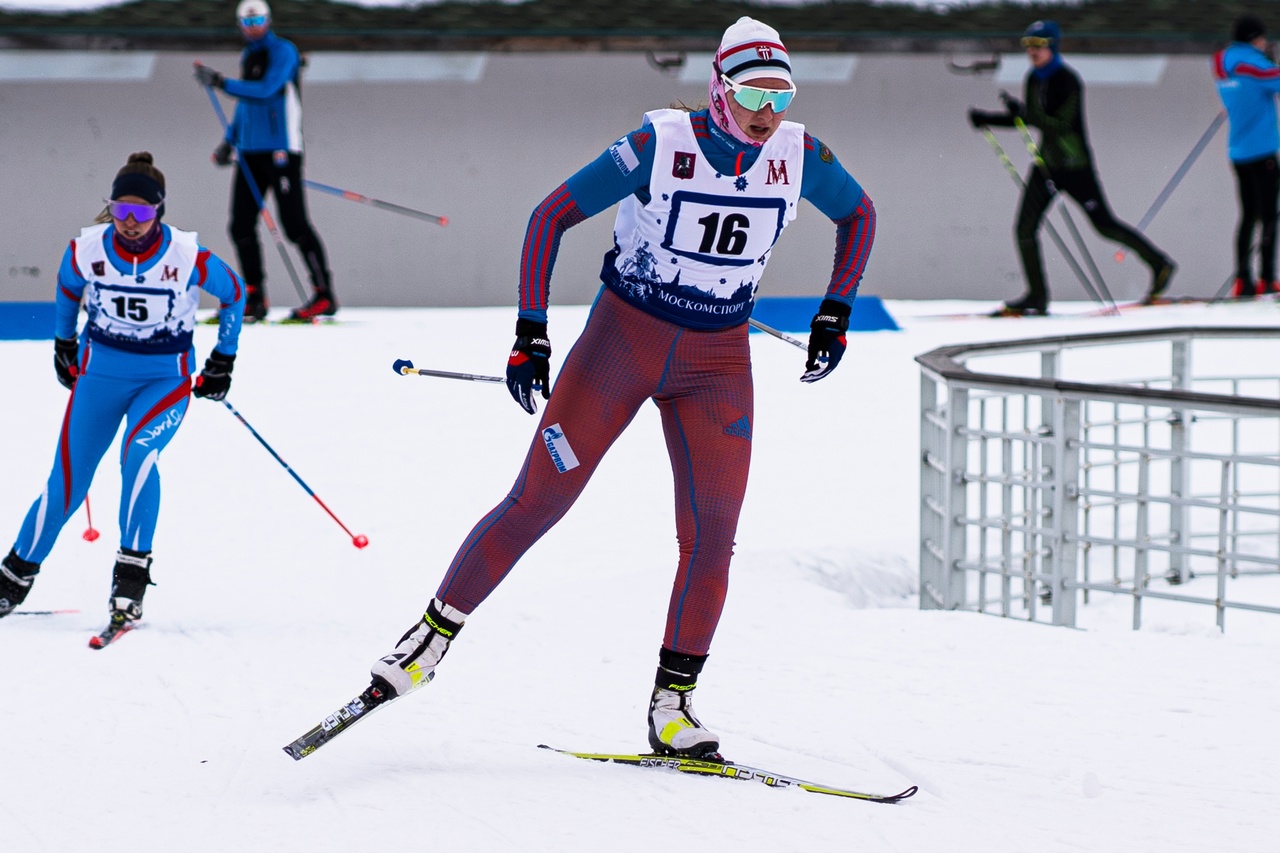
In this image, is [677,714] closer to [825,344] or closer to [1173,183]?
[825,344]

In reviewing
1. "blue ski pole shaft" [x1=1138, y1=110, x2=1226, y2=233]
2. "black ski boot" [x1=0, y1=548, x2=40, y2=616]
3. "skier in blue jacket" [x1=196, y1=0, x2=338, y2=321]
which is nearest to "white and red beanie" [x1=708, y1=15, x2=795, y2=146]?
"black ski boot" [x1=0, y1=548, x2=40, y2=616]

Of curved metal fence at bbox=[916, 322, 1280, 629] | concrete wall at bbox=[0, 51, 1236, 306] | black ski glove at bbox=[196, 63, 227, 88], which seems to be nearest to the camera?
curved metal fence at bbox=[916, 322, 1280, 629]

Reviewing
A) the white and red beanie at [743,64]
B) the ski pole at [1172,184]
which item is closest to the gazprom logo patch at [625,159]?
the white and red beanie at [743,64]

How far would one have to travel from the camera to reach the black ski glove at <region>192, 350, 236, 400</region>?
6.23 m

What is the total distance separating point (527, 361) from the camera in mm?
3934

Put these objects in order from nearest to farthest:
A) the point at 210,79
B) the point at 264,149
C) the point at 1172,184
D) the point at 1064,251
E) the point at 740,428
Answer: the point at 740,428, the point at 210,79, the point at 264,149, the point at 1064,251, the point at 1172,184

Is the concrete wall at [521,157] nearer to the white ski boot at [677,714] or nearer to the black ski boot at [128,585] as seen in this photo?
the black ski boot at [128,585]

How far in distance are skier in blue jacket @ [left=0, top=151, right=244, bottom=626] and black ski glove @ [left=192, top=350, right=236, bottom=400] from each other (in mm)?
34

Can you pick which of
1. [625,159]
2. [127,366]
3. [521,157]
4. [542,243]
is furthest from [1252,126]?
[542,243]

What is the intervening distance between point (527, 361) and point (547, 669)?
1.90m

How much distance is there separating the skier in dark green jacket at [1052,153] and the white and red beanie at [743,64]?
332 inches

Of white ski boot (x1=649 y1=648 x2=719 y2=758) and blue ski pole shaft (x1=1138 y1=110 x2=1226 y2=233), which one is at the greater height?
blue ski pole shaft (x1=1138 y1=110 x2=1226 y2=233)

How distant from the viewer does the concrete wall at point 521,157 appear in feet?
48.0

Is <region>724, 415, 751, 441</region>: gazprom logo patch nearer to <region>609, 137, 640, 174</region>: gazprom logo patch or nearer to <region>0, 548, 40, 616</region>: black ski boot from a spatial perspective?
<region>609, 137, 640, 174</region>: gazprom logo patch
